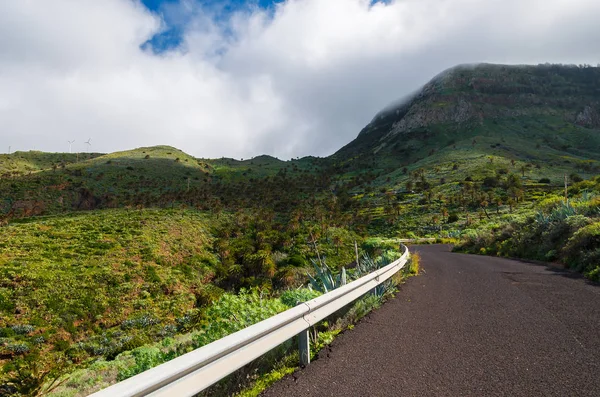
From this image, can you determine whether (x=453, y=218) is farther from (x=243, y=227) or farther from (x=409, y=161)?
(x=409, y=161)

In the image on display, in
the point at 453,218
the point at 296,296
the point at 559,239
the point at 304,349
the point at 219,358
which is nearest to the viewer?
the point at 219,358

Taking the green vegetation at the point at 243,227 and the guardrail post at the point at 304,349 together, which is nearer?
the guardrail post at the point at 304,349

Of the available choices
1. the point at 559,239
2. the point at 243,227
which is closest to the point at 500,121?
the point at 243,227

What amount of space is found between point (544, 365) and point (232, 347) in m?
3.75

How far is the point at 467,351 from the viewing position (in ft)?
15.4

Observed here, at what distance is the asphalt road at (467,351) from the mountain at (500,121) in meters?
104

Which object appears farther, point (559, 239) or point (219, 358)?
point (559, 239)

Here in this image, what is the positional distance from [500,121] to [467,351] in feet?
553

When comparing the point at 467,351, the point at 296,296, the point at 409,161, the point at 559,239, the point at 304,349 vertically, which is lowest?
the point at 559,239

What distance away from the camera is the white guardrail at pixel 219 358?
8.15 feet

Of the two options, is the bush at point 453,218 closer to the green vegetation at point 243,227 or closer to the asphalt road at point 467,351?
the green vegetation at point 243,227

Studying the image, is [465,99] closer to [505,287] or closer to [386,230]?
[386,230]

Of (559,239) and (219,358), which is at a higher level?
(219,358)

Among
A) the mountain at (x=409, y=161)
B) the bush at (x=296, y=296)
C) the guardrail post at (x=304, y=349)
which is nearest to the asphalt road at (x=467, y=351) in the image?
the guardrail post at (x=304, y=349)
